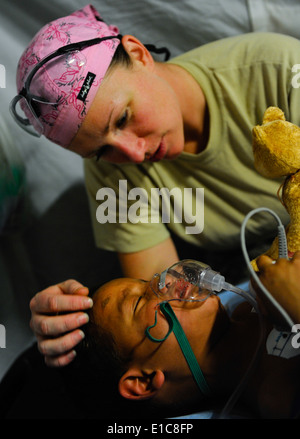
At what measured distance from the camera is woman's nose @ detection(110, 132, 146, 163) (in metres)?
1.00

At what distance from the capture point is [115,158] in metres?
1.07

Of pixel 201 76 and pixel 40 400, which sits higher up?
pixel 201 76

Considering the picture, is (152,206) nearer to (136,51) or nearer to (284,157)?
(136,51)

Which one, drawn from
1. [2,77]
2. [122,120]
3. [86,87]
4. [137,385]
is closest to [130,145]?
[122,120]

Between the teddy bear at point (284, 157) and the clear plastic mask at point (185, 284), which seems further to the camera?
the clear plastic mask at point (185, 284)

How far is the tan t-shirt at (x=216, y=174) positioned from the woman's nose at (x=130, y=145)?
0.20 m

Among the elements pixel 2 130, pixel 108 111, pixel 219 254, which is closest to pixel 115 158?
pixel 108 111

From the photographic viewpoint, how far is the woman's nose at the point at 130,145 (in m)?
1.00

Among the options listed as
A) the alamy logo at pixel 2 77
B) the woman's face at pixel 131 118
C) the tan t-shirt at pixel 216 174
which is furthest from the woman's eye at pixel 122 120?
the alamy logo at pixel 2 77

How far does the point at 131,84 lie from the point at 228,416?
28.4 inches

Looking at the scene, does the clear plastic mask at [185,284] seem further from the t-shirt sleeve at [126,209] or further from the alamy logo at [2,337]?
the alamy logo at [2,337]

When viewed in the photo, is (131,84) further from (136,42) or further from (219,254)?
(219,254)

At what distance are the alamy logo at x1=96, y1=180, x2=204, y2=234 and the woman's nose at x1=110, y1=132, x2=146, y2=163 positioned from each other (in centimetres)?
25
